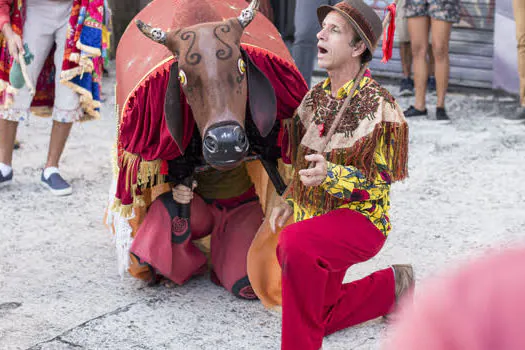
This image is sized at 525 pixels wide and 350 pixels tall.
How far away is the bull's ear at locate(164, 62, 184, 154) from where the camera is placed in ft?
10.0

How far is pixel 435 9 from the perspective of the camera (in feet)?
20.7

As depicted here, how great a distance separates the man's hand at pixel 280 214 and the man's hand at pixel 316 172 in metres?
0.52

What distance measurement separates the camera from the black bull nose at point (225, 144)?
285cm

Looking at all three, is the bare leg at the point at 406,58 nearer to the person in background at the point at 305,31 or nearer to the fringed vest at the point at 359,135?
the person in background at the point at 305,31

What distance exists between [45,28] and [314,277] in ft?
9.10

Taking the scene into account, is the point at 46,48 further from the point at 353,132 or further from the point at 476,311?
the point at 476,311

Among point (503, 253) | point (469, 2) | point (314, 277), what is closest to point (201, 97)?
point (314, 277)

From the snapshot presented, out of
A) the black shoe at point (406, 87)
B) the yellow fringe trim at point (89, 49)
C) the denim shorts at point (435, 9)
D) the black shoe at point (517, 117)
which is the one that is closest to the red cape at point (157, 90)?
the yellow fringe trim at point (89, 49)

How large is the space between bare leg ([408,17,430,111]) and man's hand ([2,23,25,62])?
3.26 m

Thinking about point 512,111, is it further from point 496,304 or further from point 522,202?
point 496,304

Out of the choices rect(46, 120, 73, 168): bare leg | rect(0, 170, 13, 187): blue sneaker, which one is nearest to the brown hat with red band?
rect(46, 120, 73, 168): bare leg

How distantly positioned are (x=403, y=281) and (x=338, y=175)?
0.71 m

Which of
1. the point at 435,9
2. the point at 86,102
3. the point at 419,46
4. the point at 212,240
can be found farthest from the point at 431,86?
the point at 212,240

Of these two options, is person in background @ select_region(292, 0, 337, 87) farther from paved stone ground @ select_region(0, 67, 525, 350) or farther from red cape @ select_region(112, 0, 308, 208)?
red cape @ select_region(112, 0, 308, 208)
